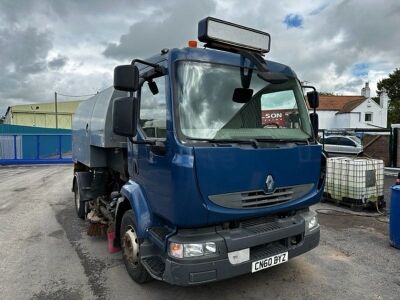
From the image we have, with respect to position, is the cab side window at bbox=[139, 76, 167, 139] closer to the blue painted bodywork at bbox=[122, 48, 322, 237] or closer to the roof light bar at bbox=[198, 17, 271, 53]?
the blue painted bodywork at bbox=[122, 48, 322, 237]

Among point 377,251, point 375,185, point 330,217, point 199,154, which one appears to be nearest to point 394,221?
point 377,251

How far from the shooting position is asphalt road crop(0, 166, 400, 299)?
3.85 m

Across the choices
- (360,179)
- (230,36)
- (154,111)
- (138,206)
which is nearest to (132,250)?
(138,206)

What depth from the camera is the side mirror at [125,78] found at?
3270 mm

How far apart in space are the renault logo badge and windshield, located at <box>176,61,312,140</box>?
43 cm

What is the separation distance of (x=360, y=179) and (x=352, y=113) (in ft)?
118

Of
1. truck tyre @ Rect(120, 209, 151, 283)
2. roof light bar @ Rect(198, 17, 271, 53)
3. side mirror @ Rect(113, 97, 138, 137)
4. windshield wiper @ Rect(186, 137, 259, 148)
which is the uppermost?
roof light bar @ Rect(198, 17, 271, 53)

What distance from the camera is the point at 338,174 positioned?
7836 mm

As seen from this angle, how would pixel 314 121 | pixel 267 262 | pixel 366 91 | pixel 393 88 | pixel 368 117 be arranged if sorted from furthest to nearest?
pixel 393 88 < pixel 366 91 < pixel 368 117 < pixel 314 121 < pixel 267 262

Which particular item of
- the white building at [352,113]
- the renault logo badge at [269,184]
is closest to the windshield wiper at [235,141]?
the renault logo badge at [269,184]

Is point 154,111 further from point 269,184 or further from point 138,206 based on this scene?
point 269,184

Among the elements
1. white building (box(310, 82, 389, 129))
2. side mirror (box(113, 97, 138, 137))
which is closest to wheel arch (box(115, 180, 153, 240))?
side mirror (box(113, 97, 138, 137))

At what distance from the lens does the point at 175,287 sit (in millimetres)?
3975

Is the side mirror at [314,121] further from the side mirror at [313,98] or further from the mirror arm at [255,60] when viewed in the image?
the mirror arm at [255,60]
